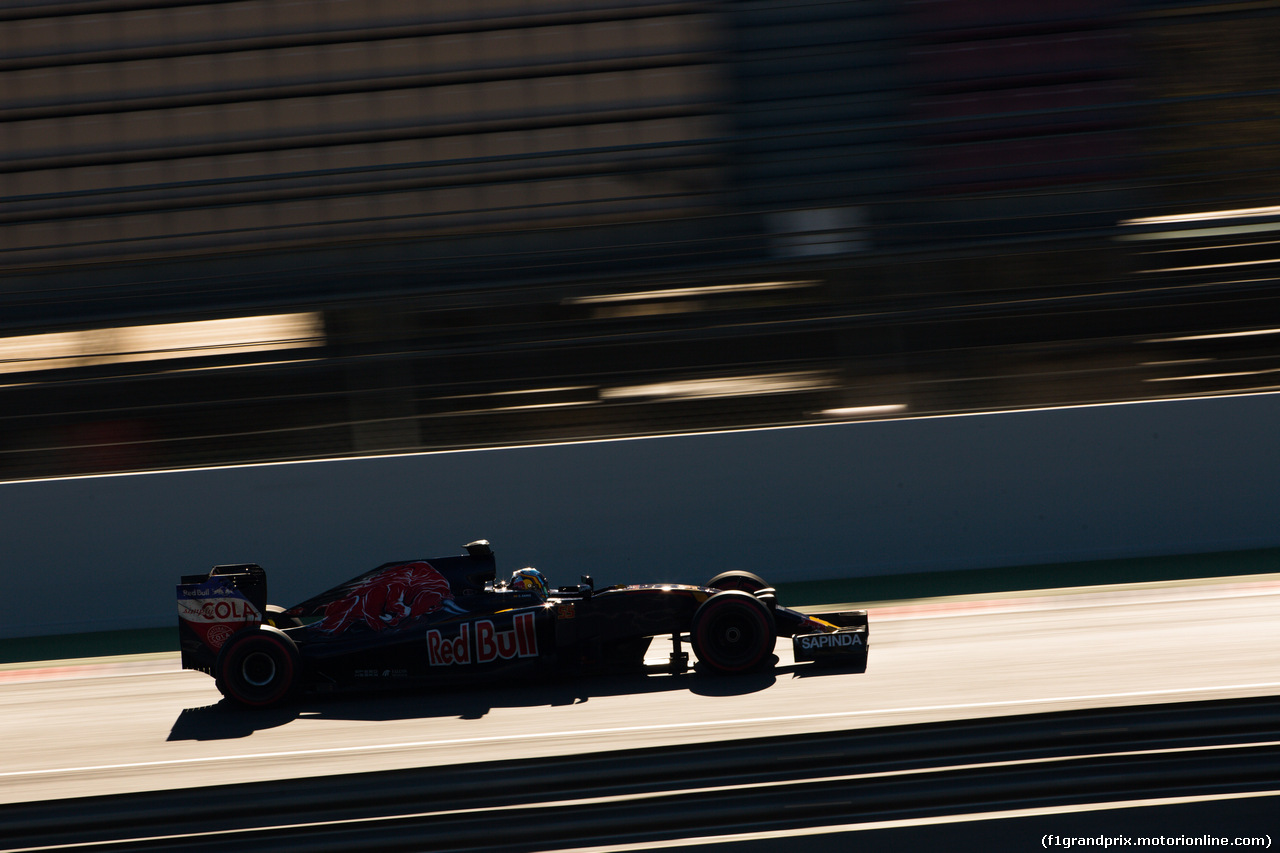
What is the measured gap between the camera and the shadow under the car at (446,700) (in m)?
5.73

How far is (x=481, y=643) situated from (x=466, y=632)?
0.10 meters

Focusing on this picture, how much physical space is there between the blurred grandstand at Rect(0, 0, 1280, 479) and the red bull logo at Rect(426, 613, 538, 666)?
4.53 metres

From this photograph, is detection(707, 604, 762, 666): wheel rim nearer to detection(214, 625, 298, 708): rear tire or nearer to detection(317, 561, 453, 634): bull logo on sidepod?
detection(317, 561, 453, 634): bull logo on sidepod

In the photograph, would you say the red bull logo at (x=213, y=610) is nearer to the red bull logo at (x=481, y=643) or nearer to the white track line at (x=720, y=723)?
the white track line at (x=720, y=723)

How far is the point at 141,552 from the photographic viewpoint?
898 centimetres

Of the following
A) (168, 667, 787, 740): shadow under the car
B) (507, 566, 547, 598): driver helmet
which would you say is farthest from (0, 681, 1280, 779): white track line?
(507, 566, 547, 598): driver helmet

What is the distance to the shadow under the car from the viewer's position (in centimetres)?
573

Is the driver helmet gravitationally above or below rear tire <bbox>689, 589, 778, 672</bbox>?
above

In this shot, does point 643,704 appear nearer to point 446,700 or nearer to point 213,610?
point 446,700

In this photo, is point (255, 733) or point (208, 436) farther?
point (208, 436)

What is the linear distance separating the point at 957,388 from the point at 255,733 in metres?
7.08

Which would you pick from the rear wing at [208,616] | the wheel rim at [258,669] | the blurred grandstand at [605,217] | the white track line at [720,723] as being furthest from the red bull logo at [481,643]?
the blurred grandstand at [605,217]

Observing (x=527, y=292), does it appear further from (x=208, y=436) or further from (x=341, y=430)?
(x=208, y=436)

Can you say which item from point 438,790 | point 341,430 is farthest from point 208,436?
point 438,790
